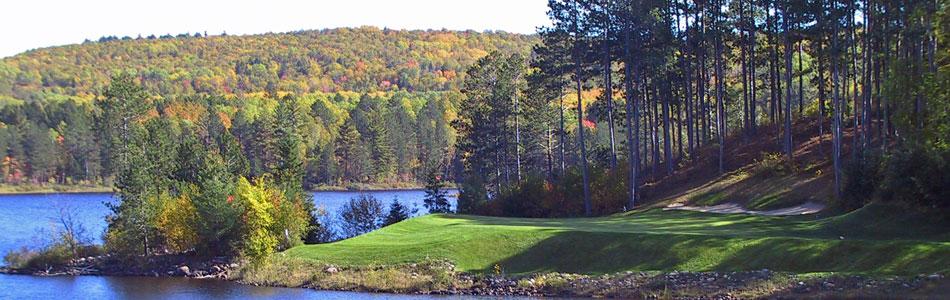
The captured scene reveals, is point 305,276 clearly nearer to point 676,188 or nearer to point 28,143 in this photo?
point 676,188

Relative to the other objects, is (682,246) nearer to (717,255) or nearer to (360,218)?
(717,255)

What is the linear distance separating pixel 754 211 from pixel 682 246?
14.8 meters

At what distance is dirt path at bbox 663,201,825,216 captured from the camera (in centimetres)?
4912

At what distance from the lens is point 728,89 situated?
236ft

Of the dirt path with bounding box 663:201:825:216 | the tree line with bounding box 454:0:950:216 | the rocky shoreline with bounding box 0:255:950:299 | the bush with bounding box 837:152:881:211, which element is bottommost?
the rocky shoreline with bounding box 0:255:950:299

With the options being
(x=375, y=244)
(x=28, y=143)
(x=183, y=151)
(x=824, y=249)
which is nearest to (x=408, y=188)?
(x=28, y=143)

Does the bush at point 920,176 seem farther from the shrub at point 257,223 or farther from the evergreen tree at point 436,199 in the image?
the evergreen tree at point 436,199

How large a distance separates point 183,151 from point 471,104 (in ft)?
89.2

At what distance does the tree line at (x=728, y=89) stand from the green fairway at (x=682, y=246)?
2.79 meters

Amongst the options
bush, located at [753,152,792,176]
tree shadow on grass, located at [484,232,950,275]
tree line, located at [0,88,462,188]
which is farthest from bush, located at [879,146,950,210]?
tree line, located at [0,88,462,188]

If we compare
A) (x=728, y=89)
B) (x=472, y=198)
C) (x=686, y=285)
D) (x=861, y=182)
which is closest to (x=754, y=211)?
(x=861, y=182)

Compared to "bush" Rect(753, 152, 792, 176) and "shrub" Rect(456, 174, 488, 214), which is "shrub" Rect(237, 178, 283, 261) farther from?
"bush" Rect(753, 152, 792, 176)

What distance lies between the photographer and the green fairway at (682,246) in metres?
34.8

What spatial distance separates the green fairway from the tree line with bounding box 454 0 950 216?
9.15 feet
